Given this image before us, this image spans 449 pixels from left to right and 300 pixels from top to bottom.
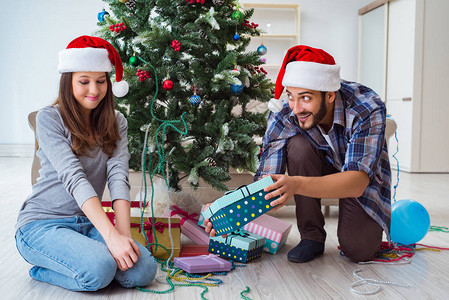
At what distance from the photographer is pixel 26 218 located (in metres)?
1.51

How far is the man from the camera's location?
154 centimetres

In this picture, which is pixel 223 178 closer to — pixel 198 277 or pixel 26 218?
pixel 198 277

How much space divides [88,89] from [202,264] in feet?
2.31

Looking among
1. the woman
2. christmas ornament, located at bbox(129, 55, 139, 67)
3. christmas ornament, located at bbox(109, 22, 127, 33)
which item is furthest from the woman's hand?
christmas ornament, located at bbox(109, 22, 127, 33)

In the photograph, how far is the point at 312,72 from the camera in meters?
1.57

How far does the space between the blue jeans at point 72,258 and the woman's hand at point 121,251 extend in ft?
0.05

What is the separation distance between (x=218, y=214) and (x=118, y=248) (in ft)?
1.09

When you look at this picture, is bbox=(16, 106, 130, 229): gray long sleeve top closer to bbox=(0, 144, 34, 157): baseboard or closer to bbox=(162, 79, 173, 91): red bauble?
bbox=(162, 79, 173, 91): red bauble

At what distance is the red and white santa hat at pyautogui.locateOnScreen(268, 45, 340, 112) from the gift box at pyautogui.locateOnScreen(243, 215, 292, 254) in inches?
24.4

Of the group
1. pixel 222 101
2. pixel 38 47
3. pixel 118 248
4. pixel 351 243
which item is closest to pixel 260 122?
pixel 222 101

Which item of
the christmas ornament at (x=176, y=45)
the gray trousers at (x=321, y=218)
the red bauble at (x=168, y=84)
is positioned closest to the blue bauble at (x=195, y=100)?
the red bauble at (x=168, y=84)

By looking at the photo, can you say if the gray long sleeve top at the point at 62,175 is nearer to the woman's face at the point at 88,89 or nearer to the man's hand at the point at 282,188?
the woman's face at the point at 88,89

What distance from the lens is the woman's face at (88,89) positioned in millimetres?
1546

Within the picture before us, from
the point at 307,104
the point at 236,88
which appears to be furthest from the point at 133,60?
the point at 307,104
